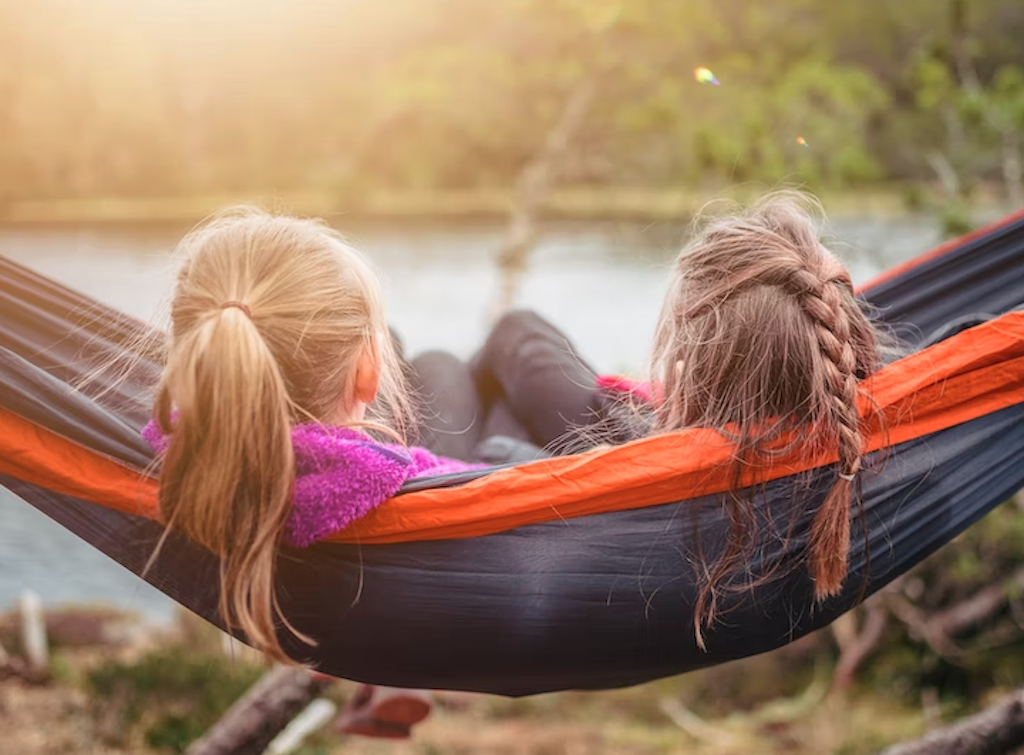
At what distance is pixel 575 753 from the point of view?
10.8 ft

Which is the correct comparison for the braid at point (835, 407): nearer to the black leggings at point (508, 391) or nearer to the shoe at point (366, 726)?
the black leggings at point (508, 391)

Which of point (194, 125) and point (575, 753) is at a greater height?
point (194, 125)

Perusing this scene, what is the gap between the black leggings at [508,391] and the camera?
4.45ft

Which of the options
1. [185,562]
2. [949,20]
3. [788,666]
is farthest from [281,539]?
[949,20]

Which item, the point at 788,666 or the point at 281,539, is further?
the point at 788,666

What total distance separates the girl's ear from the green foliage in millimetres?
2166

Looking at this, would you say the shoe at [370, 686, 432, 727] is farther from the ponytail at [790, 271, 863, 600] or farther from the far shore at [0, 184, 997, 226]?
the far shore at [0, 184, 997, 226]

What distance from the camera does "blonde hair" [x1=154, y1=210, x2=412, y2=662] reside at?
853 millimetres

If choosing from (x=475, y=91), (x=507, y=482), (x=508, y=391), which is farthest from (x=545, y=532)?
(x=475, y=91)

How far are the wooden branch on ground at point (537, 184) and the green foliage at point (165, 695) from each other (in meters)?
1.96

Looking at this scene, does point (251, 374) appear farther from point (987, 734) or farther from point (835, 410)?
point (987, 734)

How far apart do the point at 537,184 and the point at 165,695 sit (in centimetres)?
261

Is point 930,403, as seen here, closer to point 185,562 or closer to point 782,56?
point 185,562

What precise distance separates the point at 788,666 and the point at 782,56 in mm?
2548
